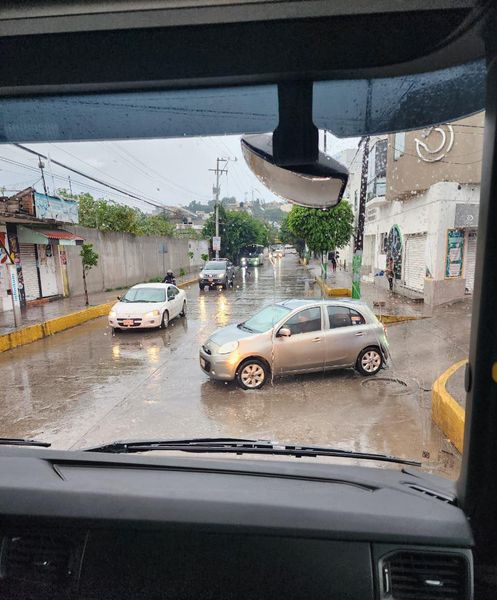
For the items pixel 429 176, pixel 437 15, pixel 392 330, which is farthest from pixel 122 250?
pixel 437 15

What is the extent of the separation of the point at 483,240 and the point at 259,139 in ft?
4.43

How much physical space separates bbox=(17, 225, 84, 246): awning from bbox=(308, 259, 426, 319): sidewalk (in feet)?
→ 32.7

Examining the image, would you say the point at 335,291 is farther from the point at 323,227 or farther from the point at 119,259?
the point at 119,259

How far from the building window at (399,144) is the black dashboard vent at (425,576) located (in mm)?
2278

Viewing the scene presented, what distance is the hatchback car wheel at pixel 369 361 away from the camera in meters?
6.37

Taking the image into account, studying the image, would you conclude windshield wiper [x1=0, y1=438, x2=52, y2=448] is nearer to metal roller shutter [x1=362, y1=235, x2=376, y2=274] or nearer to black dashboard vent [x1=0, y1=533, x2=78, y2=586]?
black dashboard vent [x1=0, y1=533, x2=78, y2=586]

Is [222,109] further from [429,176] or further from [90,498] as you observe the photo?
[90,498]

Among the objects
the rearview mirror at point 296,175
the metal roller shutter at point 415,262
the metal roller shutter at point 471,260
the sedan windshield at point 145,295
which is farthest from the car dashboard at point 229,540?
Result: the sedan windshield at point 145,295

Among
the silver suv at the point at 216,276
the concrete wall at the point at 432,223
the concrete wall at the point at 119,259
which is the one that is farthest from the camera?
Result: the silver suv at the point at 216,276

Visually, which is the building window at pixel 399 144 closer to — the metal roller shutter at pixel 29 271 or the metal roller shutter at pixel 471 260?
the metal roller shutter at pixel 471 260

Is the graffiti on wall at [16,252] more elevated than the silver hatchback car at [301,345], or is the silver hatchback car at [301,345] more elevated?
the graffiti on wall at [16,252]

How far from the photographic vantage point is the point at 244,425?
496 centimetres

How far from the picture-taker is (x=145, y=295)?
36.5 ft

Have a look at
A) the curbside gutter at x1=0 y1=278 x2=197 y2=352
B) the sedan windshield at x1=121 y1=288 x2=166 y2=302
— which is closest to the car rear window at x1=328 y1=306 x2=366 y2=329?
the sedan windshield at x1=121 y1=288 x2=166 y2=302
